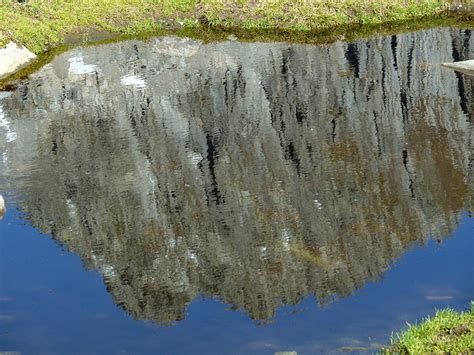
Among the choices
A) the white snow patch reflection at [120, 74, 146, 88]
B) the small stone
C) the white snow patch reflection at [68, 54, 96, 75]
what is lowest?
the white snow patch reflection at [120, 74, 146, 88]

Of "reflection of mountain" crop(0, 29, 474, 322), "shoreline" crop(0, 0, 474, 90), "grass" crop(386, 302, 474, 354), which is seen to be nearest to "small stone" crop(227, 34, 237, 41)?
"shoreline" crop(0, 0, 474, 90)

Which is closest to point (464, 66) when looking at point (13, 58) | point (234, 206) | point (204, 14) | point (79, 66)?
point (204, 14)

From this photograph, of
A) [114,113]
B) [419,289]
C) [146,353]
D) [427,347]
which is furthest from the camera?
[114,113]

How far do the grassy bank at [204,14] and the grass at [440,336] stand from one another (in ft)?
142

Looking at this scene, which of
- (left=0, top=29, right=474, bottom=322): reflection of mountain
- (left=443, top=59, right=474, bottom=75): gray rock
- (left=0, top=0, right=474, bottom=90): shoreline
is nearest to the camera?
(left=0, top=29, right=474, bottom=322): reflection of mountain

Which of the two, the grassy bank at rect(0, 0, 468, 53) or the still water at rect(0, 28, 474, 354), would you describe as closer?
the still water at rect(0, 28, 474, 354)

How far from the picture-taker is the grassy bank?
5875 cm

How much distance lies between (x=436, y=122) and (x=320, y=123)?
17.7 feet

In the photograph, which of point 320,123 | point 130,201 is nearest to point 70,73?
point 320,123

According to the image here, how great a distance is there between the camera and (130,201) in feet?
96.6

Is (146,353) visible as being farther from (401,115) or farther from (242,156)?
(401,115)

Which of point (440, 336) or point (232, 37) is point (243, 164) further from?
point (232, 37)

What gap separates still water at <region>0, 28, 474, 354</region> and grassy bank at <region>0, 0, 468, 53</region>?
10.2 m

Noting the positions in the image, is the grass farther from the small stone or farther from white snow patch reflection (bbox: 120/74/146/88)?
the small stone
